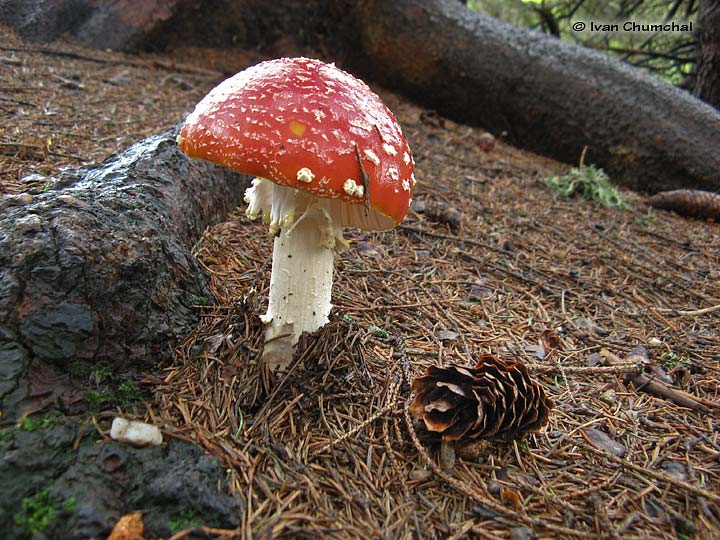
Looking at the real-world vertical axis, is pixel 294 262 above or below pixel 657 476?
above

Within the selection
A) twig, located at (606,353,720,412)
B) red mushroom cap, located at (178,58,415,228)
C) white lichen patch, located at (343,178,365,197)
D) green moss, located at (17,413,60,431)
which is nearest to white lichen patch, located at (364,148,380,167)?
red mushroom cap, located at (178,58,415,228)

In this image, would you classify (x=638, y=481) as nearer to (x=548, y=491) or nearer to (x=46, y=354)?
(x=548, y=491)

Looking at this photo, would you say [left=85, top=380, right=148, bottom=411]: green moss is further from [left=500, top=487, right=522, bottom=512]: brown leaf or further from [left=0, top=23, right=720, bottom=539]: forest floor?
[left=500, top=487, right=522, bottom=512]: brown leaf

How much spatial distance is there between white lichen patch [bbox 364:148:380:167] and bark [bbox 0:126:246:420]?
107cm

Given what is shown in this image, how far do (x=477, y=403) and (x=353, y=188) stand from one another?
1.03 m

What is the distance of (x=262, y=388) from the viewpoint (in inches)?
78.1

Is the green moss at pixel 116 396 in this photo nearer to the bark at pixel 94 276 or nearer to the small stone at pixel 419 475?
the bark at pixel 94 276

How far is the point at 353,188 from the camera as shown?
161 centimetres

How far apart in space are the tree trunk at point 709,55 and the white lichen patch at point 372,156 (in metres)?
7.48

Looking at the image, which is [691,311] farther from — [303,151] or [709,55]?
[709,55]

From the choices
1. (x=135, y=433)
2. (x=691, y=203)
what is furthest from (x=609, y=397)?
(x=691, y=203)

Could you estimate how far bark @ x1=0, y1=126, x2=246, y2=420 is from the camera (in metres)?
1.61

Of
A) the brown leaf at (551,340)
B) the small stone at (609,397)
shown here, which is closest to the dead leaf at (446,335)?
the brown leaf at (551,340)

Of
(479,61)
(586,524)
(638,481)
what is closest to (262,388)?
(586,524)
